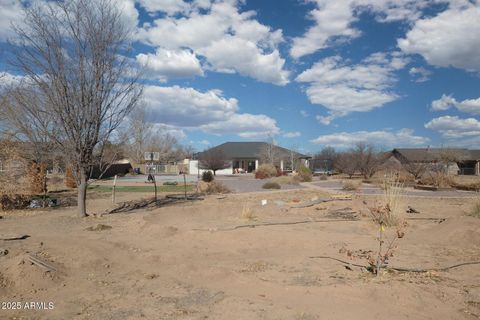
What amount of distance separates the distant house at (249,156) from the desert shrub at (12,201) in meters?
44.9

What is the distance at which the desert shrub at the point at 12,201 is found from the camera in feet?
48.8

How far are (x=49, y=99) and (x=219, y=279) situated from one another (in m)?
8.76

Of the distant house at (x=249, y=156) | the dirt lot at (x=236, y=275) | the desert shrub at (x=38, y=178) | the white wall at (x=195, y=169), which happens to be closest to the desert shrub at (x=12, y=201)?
the dirt lot at (x=236, y=275)

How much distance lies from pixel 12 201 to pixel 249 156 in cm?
5218

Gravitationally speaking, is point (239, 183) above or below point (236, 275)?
above

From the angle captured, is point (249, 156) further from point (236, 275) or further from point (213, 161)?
point (236, 275)

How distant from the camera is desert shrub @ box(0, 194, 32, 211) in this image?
48.8 ft

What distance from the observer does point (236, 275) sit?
6395 mm

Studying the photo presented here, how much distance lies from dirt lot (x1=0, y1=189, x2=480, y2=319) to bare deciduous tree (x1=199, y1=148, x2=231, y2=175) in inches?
1867

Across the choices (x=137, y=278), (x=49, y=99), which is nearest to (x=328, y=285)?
(x=137, y=278)

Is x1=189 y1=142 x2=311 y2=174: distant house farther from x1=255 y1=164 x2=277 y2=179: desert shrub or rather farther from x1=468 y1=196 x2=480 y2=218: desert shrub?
x1=468 y1=196 x2=480 y2=218: desert shrub

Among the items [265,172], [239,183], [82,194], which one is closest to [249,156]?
[265,172]

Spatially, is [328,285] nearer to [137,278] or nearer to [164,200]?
[137,278]

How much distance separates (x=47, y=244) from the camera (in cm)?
745
